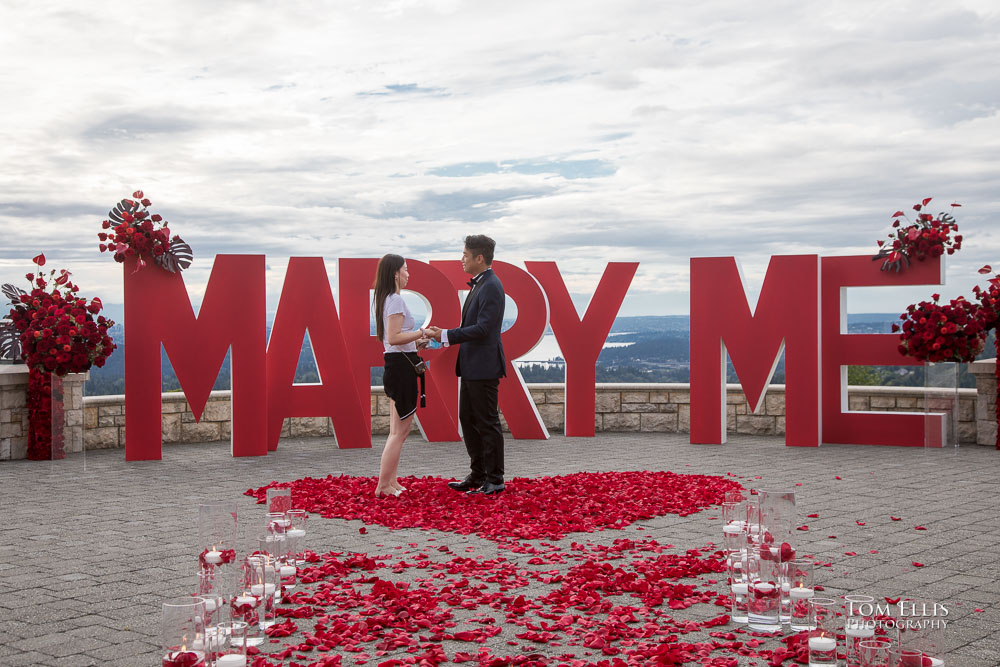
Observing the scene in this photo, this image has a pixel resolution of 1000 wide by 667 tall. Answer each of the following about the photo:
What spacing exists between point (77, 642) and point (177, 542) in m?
1.90

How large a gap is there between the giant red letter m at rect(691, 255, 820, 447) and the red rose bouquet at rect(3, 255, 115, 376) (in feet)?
22.0

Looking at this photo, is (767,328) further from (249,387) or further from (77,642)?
(77,642)

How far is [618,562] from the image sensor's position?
518cm

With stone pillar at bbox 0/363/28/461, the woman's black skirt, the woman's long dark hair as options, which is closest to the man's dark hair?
the woman's long dark hair

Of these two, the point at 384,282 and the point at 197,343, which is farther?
the point at 197,343

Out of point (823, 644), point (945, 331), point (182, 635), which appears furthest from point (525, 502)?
point (945, 331)

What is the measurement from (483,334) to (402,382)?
0.76 meters

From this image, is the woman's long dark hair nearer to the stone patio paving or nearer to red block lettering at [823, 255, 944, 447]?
the stone patio paving

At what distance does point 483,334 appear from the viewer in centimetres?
724

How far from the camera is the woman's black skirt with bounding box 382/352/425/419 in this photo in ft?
23.0

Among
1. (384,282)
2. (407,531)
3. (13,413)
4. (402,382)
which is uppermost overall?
(384,282)

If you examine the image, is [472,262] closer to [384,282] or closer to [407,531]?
[384,282]

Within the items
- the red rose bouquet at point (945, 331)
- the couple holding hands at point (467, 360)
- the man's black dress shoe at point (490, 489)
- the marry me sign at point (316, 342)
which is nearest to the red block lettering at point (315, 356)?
the marry me sign at point (316, 342)

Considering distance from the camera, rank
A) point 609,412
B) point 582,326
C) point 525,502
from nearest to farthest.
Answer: point 525,502, point 582,326, point 609,412
